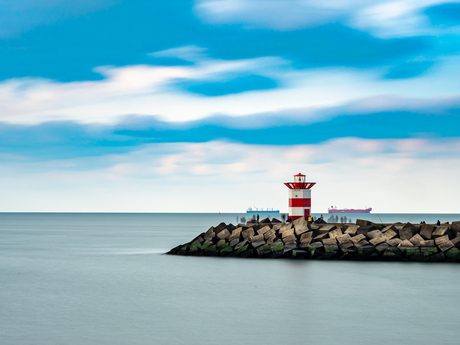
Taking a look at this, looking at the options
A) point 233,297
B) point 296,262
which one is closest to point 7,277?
point 233,297

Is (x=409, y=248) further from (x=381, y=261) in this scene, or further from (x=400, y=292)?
(x=400, y=292)

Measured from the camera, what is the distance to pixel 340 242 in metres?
A: 24.9

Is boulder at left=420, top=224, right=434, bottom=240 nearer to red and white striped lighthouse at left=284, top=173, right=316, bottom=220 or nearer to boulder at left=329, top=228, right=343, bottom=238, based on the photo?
boulder at left=329, top=228, right=343, bottom=238

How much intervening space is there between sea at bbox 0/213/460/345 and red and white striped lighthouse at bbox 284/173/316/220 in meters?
3.60

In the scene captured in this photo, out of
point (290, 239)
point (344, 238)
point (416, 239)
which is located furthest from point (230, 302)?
point (416, 239)

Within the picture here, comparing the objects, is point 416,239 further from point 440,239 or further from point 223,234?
point 223,234

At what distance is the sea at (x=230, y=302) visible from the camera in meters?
12.3

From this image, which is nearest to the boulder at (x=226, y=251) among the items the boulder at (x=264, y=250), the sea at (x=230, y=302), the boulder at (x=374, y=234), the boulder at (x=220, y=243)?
the boulder at (x=220, y=243)

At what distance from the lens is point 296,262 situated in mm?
24359

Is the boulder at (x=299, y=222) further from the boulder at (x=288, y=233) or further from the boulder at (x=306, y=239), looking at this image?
the boulder at (x=306, y=239)

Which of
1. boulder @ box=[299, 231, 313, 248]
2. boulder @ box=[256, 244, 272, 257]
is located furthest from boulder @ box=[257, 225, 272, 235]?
boulder @ box=[299, 231, 313, 248]

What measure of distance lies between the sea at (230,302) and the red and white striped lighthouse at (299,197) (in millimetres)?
3600

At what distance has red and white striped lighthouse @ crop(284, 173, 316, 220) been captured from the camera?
2777cm

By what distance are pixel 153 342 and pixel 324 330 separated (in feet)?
12.8
